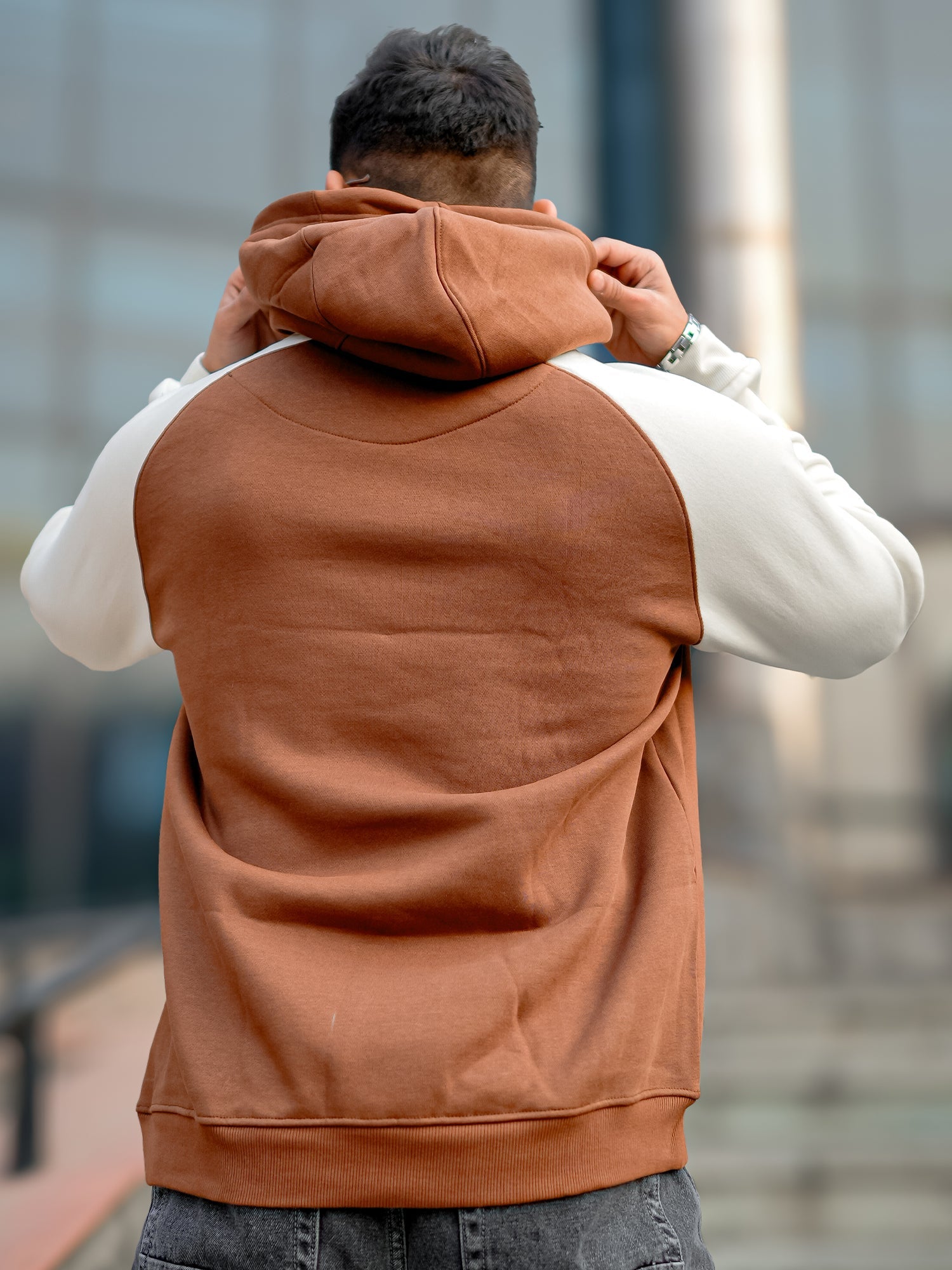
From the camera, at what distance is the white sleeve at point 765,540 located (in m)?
0.68

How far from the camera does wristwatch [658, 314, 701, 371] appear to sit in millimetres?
827

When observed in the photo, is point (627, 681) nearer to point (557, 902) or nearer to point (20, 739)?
point (557, 902)

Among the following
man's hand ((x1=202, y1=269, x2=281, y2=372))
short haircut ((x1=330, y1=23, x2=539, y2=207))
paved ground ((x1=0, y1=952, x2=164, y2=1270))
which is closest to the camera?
short haircut ((x1=330, y1=23, x2=539, y2=207))

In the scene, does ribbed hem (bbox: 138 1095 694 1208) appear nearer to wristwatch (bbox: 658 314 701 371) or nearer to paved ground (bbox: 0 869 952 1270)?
wristwatch (bbox: 658 314 701 371)

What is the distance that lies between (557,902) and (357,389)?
0.32 metres

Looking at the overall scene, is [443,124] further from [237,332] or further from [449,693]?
[449,693]

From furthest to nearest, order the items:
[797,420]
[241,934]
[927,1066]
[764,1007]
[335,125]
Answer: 1. [797,420]
2. [764,1007]
3. [927,1066]
4. [335,125]
5. [241,934]

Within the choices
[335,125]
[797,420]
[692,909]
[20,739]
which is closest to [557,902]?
[692,909]

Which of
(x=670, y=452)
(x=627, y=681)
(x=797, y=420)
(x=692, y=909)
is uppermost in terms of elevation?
(x=670, y=452)

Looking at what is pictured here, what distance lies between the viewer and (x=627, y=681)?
0.68 metres

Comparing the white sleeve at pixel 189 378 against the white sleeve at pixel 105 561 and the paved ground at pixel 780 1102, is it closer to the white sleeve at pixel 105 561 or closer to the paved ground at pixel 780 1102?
the white sleeve at pixel 105 561

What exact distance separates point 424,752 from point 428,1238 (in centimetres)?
25

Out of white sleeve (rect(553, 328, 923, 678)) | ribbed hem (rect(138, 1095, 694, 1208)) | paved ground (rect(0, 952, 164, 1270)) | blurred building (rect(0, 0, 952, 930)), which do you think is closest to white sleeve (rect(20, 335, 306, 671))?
white sleeve (rect(553, 328, 923, 678))

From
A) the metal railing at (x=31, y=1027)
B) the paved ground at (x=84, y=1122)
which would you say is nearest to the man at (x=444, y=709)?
the paved ground at (x=84, y=1122)
